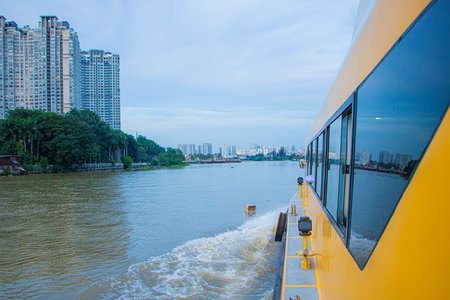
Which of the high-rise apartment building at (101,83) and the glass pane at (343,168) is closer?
the glass pane at (343,168)

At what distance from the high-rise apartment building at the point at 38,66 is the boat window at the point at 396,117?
4319 inches

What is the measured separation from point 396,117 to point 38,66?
114m

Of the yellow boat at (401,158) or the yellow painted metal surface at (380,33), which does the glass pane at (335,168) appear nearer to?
the yellow painted metal surface at (380,33)

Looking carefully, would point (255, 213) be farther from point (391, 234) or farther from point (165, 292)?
point (391, 234)

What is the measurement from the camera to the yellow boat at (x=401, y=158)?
1116 millimetres

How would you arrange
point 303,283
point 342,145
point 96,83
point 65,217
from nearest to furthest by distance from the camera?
point 342,145
point 303,283
point 65,217
point 96,83

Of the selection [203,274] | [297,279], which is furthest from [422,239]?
[203,274]

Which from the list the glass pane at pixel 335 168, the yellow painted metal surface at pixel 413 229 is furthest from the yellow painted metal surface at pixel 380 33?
the glass pane at pixel 335 168

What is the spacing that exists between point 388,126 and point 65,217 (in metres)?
21.9

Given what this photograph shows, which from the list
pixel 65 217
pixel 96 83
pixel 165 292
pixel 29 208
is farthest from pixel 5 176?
pixel 96 83

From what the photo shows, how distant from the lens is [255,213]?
22.1 metres

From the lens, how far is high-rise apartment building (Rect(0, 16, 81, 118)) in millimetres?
99688

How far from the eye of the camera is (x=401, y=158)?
4.77 feet

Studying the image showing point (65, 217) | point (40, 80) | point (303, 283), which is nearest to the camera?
point (303, 283)
